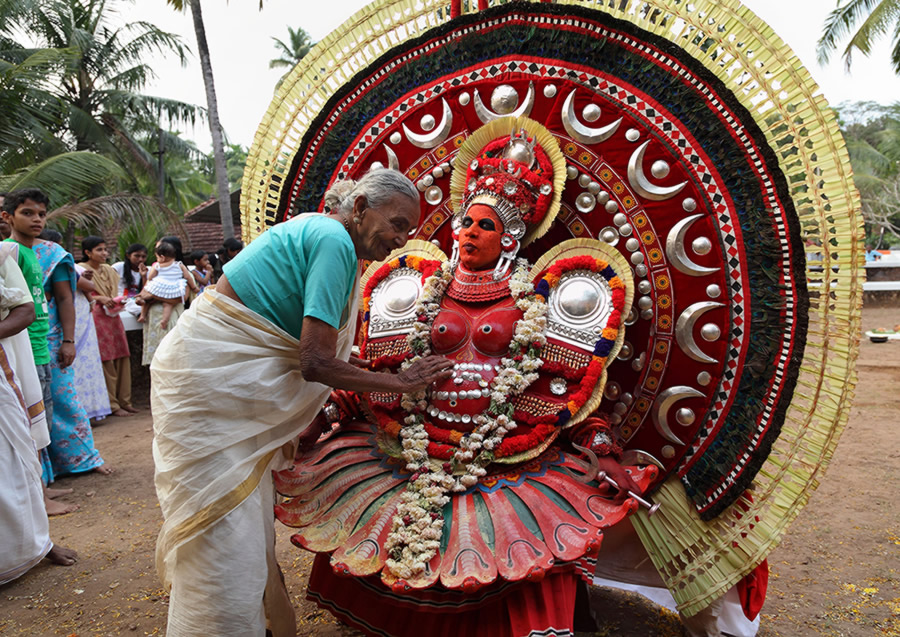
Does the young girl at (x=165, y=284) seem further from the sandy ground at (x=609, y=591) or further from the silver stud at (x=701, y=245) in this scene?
the silver stud at (x=701, y=245)

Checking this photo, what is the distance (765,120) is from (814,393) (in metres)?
1.19

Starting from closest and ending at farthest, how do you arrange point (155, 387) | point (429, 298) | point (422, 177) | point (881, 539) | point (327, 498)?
1. point (155, 387)
2. point (327, 498)
3. point (429, 298)
4. point (422, 177)
5. point (881, 539)

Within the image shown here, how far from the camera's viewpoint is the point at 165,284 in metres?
7.55

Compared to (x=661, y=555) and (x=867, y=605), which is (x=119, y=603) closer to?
(x=661, y=555)

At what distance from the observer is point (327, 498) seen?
8.82ft

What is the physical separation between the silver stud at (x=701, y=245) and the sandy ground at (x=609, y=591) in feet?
5.81

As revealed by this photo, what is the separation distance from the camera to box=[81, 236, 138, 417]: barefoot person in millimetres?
7434

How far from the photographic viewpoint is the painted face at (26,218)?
3.89 m

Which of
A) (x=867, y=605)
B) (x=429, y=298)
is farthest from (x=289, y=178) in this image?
(x=867, y=605)

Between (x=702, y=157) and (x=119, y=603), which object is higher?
(x=702, y=157)

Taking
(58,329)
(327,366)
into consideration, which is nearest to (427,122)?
(327,366)

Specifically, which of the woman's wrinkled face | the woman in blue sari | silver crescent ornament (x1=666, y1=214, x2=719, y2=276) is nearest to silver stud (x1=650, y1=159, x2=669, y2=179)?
silver crescent ornament (x1=666, y1=214, x2=719, y2=276)

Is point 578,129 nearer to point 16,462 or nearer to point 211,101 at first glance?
point 16,462

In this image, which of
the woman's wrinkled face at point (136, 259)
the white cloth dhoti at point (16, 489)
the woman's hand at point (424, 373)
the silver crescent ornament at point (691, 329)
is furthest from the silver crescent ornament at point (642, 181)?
the woman's wrinkled face at point (136, 259)
